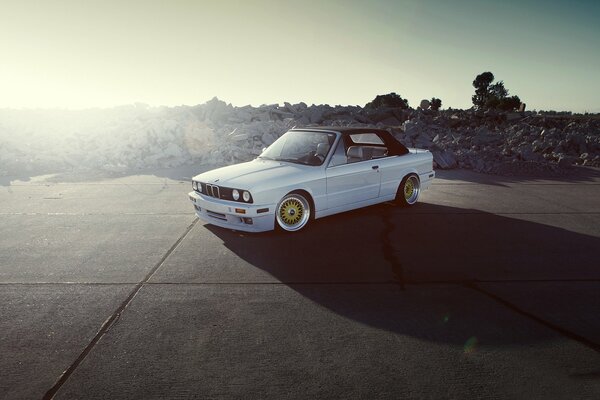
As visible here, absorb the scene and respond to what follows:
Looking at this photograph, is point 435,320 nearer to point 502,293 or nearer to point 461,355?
point 461,355

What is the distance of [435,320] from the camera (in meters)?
3.60

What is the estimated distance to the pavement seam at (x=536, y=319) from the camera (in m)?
3.27

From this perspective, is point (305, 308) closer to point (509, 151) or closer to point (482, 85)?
point (509, 151)

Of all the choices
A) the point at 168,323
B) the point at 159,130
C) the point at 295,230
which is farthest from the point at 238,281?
the point at 159,130

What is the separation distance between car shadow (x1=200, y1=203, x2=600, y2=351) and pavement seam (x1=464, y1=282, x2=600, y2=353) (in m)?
0.07

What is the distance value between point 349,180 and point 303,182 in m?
0.91

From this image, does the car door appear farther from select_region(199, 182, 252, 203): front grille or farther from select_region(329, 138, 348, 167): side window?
select_region(199, 182, 252, 203): front grille

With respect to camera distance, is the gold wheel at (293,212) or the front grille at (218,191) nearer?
the front grille at (218,191)

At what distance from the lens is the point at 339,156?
6.45m

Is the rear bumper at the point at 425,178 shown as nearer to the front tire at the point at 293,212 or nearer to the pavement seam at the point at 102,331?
the front tire at the point at 293,212

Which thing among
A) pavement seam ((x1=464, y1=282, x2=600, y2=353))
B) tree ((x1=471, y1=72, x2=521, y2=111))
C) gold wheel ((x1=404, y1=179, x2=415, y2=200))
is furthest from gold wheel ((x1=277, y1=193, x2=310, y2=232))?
tree ((x1=471, y1=72, x2=521, y2=111))

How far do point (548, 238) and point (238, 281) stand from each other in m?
4.35

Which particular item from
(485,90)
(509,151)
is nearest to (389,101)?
(485,90)

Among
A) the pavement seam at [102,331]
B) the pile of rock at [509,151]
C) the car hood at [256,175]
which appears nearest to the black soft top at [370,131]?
the car hood at [256,175]
